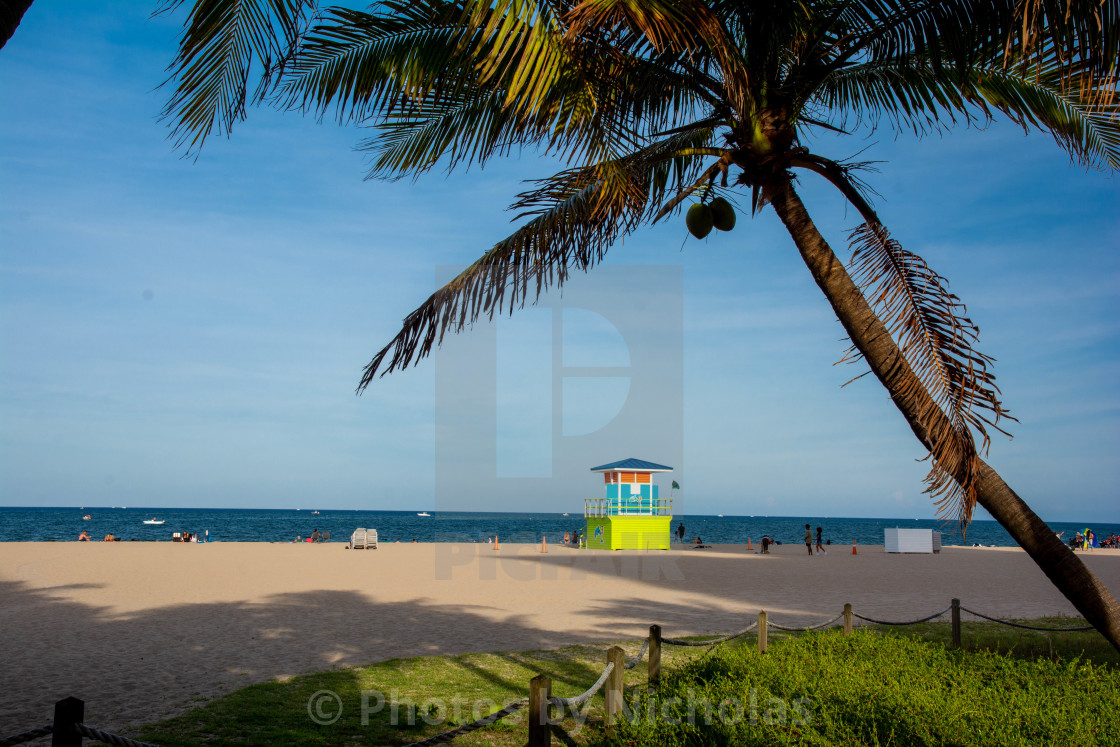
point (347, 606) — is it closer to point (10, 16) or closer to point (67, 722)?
point (67, 722)

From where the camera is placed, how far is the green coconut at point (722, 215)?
551cm

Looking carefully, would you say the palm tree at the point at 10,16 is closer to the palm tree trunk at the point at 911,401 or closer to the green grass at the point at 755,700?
the palm tree trunk at the point at 911,401

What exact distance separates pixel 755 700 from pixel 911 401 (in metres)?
2.58

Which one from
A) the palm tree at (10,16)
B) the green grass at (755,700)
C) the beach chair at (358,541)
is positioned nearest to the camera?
the palm tree at (10,16)

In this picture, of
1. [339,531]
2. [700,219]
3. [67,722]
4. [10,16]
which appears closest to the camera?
[10,16]

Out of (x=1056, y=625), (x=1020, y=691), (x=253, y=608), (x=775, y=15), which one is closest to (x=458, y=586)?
(x=253, y=608)

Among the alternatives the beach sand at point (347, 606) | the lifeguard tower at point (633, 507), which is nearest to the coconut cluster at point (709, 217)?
the beach sand at point (347, 606)

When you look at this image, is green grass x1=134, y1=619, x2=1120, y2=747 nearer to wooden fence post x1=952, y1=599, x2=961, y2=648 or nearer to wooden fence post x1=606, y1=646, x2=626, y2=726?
wooden fence post x1=606, y1=646, x2=626, y2=726

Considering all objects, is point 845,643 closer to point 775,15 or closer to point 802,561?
point 775,15

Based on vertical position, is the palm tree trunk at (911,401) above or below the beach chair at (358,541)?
above

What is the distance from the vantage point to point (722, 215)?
Answer: 5.53 meters

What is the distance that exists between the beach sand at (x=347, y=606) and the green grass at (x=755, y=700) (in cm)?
108

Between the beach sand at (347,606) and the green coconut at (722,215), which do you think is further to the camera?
the beach sand at (347,606)

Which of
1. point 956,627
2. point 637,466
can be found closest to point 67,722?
point 956,627
